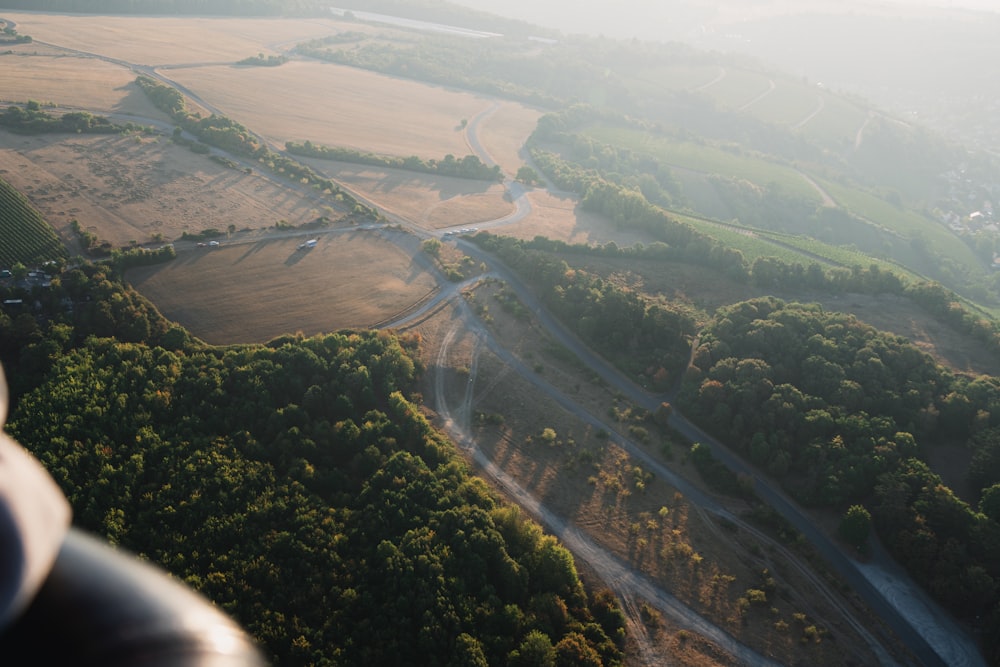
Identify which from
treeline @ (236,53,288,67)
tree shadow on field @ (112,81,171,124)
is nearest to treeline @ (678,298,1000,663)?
tree shadow on field @ (112,81,171,124)

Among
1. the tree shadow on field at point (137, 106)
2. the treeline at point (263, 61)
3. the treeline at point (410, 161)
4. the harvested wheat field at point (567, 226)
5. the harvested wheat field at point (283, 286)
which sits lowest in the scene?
the harvested wheat field at point (283, 286)

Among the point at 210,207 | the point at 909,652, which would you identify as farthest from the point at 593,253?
the point at 909,652

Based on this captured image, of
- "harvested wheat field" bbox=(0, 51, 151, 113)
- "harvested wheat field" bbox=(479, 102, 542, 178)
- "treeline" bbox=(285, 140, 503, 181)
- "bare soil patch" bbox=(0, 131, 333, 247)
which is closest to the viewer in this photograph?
"bare soil patch" bbox=(0, 131, 333, 247)

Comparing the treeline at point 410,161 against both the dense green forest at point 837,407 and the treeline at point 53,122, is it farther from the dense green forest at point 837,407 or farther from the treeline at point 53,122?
the dense green forest at point 837,407

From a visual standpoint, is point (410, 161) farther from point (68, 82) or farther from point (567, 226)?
A: point (68, 82)

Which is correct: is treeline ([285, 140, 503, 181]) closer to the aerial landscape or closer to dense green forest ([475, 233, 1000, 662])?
the aerial landscape

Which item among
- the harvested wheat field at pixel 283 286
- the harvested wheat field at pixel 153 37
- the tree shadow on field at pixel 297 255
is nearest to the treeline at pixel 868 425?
the harvested wheat field at pixel 283 286
